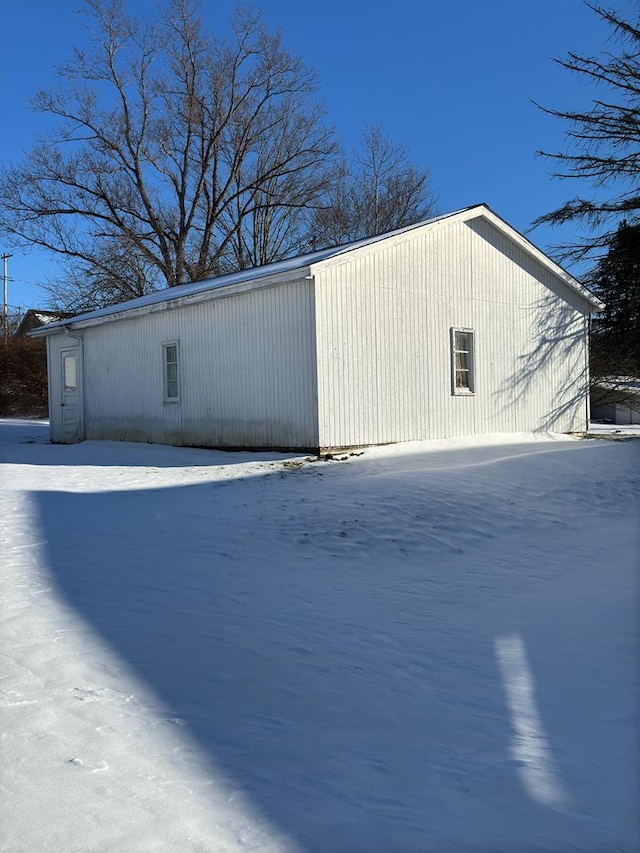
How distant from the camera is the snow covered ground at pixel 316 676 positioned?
7.85ft

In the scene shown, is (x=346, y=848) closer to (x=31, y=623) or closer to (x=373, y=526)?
(x=31, y=623)

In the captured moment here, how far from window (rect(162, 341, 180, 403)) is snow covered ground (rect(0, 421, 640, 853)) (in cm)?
625

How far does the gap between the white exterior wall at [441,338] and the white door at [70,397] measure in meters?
8.07

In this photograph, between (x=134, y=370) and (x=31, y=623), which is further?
(x=134, y=370)

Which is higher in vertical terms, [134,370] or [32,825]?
[134,370]

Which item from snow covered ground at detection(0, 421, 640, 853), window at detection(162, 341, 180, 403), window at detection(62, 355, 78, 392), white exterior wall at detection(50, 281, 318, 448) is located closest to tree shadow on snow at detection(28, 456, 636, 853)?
snow covered ground at detection(0, 421, 640, 853)

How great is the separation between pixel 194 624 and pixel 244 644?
1.43 feet

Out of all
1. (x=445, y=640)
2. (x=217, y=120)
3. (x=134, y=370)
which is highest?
(x=217, y=120)

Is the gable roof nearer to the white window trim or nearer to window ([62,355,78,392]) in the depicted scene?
window ([62,355,78,392])

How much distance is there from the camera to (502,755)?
9.43 ft

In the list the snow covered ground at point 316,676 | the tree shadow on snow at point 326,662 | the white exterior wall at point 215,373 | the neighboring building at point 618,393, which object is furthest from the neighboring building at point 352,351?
the neighboring building at point 618,393

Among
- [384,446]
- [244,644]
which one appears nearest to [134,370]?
[384,446]

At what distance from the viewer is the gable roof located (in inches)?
463

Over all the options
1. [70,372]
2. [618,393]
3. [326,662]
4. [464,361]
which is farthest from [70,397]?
[618,393]
